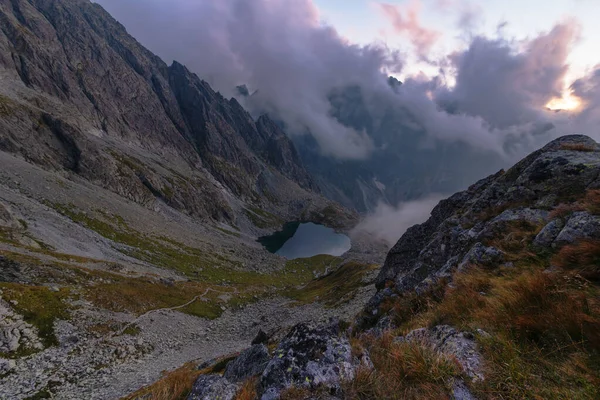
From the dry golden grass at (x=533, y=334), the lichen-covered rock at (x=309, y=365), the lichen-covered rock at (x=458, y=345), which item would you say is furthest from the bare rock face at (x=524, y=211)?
the lichen-covered rock at (x=309, y=365)

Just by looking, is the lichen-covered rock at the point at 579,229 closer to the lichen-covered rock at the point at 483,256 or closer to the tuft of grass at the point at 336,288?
the lichen-covered rock at the point at 483,256

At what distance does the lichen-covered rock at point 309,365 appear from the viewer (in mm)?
6773

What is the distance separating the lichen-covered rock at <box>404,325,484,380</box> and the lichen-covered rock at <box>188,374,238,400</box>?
499 centimetres

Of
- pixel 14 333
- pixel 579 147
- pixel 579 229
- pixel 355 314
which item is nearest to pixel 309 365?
pixel 579 229

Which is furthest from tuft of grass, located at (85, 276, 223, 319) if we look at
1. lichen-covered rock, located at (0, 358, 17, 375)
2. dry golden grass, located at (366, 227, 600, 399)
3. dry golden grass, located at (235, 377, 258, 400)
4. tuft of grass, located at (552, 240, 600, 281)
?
tuft of grass, located at (552, 240, 600, 281)

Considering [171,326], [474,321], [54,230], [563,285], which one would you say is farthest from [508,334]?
[54,230]

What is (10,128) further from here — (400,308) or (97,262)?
(400,308)

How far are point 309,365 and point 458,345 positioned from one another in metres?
Answer: 3.51

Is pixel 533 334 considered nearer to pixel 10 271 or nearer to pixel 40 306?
pixel 40 306

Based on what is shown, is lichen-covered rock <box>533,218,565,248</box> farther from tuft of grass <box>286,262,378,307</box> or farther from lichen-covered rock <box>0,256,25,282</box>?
lichen-covered rock <box>0,256,25,282</box>

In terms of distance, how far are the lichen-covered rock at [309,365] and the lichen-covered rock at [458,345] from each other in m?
1.88

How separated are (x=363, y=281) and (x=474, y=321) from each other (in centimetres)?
6445

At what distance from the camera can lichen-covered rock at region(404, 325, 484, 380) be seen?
18.2 ft

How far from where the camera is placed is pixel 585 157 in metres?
Answer: 17.3
